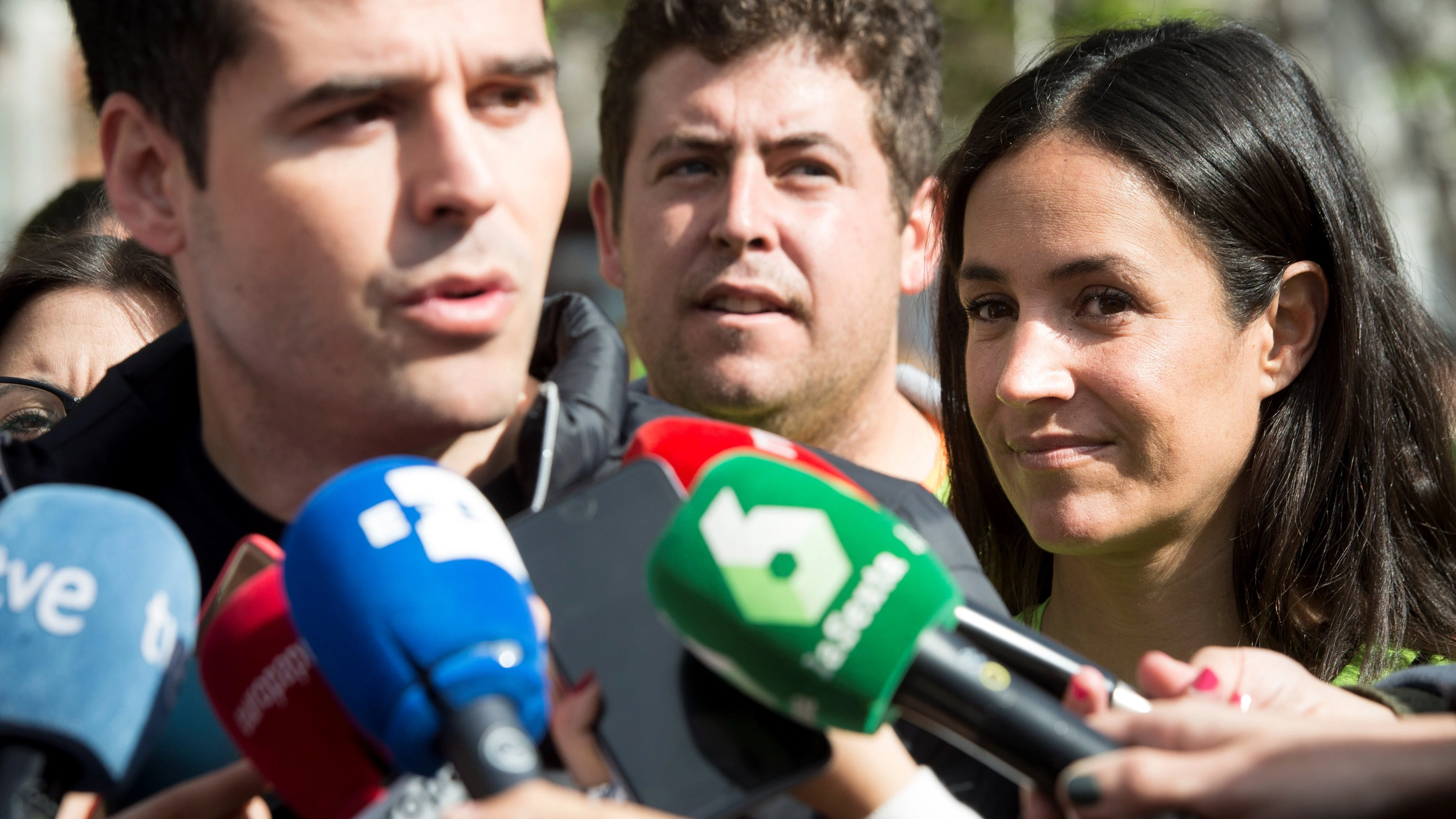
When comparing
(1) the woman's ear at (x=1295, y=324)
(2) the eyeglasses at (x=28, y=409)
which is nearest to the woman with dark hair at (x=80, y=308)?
(2) the eyeglasses at (x=28, y=409)

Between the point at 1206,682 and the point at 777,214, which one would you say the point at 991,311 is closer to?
the point at 777,214

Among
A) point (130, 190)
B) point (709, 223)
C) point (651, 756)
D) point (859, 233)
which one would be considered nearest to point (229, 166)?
point (130, 190)

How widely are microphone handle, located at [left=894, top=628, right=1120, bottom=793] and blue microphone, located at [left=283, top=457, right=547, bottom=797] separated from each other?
33cm

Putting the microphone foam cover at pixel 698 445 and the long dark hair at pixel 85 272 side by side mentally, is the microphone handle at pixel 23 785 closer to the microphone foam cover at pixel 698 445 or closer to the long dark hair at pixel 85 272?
the microphone foam cover at pixel 698 445

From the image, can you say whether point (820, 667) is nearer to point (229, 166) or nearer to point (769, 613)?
point (769, 613)

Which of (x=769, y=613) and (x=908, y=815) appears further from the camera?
(x=908, y=815)

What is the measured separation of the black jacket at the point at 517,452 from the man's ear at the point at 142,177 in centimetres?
21

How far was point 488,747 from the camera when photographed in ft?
3.55

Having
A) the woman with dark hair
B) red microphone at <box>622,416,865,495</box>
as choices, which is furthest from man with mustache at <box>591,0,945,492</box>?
red microphone at <box>622,416,865,495</box>

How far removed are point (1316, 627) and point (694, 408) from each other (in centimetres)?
145

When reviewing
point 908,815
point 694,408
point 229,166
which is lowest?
point 694,408

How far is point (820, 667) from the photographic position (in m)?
1.14

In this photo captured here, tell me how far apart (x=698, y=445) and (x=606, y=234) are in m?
2.46

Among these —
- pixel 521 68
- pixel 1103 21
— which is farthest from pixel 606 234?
pixel 1103 21
